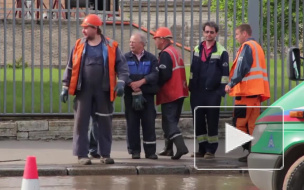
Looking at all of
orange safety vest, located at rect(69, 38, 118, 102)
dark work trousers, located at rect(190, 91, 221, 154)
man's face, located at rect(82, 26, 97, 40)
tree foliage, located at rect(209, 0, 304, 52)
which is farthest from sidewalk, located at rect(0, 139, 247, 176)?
tree foliage, located at rect(209, 0, 304, 52)

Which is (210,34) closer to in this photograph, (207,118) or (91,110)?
(207,118)

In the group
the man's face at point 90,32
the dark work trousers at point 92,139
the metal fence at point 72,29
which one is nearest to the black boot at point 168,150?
the dark work trousers at point 92,139

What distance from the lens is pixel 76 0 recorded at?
15.7m

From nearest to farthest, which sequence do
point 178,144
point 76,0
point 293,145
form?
point 293,145
point 178,144
point 76,0

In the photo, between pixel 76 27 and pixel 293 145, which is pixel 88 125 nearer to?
pixel 76 27

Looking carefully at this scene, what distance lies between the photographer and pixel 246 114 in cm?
1255

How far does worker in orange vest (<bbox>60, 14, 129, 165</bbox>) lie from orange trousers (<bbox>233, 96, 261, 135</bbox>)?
1.50m

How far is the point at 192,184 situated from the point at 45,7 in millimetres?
5543

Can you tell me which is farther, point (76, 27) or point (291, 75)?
point (76, 27)

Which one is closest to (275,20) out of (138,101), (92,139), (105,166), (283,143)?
(138,101)

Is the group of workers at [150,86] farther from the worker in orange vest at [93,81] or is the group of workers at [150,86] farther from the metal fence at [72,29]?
the metal fence at [72,29]

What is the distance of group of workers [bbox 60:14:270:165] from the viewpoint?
12680 millimetres

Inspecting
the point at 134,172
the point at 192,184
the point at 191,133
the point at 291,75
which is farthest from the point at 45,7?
the point at 291,75

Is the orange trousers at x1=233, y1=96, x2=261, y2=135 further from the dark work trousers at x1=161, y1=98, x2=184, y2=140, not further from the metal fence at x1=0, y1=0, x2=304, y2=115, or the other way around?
Result: the metal fence at x1=0, y1=0, x2=304, y2=115
